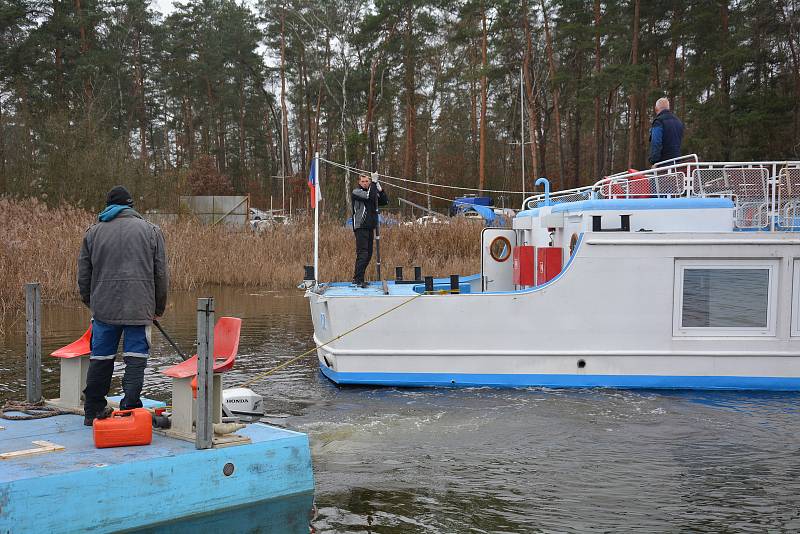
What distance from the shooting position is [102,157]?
2652 centimetres

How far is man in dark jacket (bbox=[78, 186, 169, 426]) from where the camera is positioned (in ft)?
20.5

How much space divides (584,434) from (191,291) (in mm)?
14241

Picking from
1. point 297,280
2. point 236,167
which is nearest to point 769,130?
point 297,280

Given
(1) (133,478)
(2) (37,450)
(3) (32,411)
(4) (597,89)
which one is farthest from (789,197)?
(4) (597,89)

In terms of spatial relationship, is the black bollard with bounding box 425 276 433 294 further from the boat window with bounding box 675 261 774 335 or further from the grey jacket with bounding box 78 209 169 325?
the grey jacket with bounding box 78 209 169 325

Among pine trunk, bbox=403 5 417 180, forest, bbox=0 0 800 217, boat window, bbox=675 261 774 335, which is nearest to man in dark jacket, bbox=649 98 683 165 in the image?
boat window, bbox=675 261 774 335

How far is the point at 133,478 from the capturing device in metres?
5.48

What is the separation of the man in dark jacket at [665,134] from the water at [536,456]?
3164 millimetres

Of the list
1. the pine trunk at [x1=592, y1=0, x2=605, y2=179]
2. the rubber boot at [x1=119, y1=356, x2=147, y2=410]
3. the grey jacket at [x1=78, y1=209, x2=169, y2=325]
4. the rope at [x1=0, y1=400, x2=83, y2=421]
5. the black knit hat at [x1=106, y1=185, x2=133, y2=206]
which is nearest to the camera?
the grey jacket at [x1=78, y1=209, x2=169, y2=325]

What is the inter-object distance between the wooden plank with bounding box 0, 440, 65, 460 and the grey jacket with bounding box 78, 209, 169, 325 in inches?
35.9

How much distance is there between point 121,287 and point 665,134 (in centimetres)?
749

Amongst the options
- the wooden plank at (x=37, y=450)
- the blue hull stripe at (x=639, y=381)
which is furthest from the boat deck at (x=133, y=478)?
the blue hull stripe at (x=639, y=381)

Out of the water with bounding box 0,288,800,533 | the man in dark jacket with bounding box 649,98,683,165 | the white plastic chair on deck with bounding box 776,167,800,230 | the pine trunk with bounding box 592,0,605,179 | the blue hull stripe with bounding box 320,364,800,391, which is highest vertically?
the pine trunk with bounding box 592,0,605,179

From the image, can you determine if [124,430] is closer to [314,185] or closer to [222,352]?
[222,352]
